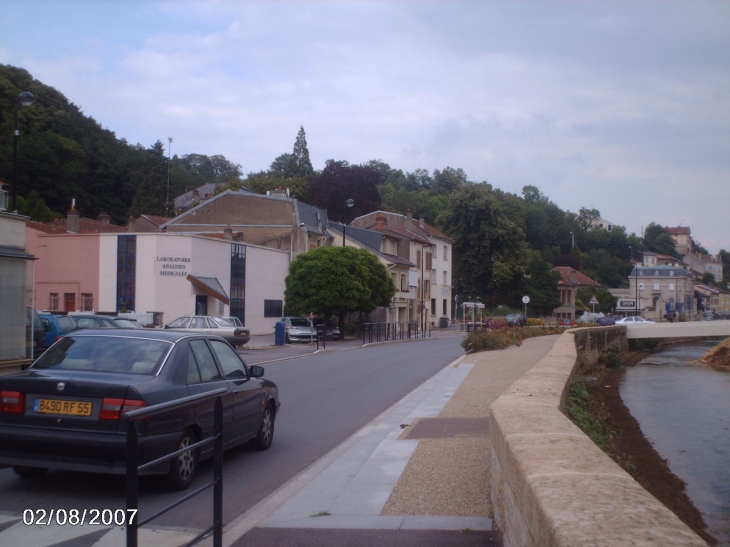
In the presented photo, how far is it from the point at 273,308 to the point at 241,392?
126 feet

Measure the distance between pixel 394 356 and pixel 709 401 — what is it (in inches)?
452

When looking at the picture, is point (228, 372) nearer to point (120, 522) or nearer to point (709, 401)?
point (120, 522)

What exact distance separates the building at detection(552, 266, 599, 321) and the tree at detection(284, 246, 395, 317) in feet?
143

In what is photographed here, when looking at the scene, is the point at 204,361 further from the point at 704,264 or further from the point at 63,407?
the point at 704,264

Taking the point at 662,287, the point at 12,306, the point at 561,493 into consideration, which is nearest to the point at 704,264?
the point at 662,287

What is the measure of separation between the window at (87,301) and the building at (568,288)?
5311 cm

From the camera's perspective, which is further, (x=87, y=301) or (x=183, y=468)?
(x=87, y=301)

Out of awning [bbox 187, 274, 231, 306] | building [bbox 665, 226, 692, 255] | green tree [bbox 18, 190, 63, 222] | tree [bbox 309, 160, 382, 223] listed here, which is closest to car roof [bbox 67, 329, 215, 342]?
awning [bbox 187, 274, 231, 306]

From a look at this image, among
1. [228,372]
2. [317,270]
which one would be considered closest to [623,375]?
[317,270]

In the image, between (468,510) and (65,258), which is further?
(65,258)

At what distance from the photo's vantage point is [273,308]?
152 feet

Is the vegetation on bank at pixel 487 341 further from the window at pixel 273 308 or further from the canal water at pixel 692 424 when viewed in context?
the window at pixel 273 308

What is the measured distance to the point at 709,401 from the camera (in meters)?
22.5

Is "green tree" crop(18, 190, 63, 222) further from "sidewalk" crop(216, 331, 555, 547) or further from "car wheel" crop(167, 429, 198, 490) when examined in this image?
"car wheel" crop(167, 429, 198, 490)
